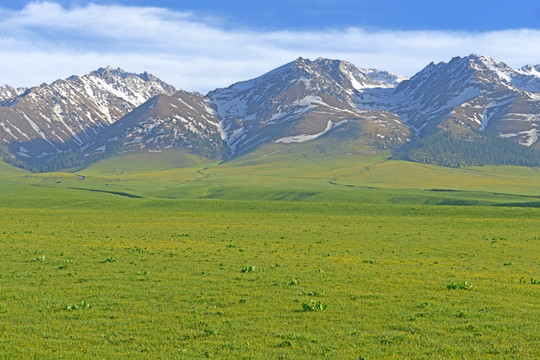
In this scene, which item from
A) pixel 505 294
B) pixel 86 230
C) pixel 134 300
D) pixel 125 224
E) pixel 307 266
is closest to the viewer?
pixel 134 300

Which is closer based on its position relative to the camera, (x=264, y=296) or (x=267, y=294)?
(x=264, y=296)

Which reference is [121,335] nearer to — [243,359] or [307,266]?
[243,359]

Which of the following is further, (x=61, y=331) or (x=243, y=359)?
(x=61, y=331)

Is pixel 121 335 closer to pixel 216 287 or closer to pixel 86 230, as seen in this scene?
pixel 216 287

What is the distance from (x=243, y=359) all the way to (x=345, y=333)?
4.66m

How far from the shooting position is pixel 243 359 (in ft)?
55.3

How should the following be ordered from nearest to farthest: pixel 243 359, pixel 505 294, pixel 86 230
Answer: pixel 243 359, pixel 505 294, pixel 86 230

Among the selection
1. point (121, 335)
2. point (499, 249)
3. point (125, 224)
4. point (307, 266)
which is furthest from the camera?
point (125, 224)

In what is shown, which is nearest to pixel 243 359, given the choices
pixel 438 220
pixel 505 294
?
pixel 505 294

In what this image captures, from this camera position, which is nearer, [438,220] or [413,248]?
[413,248]

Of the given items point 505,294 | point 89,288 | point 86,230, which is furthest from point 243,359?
point 86,230

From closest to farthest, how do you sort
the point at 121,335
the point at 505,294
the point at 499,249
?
1. the point at 121,335
2. the point at 505,294
3. the point at 499,249

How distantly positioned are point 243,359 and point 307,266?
64.5 ft

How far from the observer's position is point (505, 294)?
2684 centimetres
